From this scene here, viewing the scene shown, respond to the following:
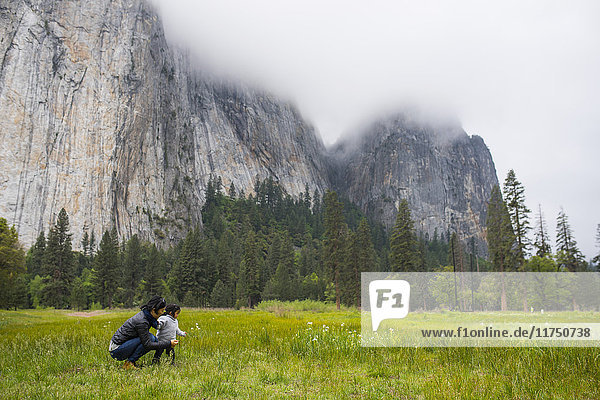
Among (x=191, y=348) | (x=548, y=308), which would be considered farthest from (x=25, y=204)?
(x=548, y=308)

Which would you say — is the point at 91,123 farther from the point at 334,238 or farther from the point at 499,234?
the point at 499,234

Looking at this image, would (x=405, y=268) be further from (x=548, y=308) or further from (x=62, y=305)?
(x=62, y=305)

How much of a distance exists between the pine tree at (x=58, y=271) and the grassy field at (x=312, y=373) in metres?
60.4

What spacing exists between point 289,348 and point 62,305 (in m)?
65.0

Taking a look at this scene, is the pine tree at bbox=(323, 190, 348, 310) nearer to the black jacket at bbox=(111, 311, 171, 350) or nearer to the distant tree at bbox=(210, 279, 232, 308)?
the distant tree at bbox=(210, 279, 232, 308)

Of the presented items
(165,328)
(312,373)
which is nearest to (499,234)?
(312,373)

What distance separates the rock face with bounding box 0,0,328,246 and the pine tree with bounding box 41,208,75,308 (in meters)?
23.2

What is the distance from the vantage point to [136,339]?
8156 millimetres

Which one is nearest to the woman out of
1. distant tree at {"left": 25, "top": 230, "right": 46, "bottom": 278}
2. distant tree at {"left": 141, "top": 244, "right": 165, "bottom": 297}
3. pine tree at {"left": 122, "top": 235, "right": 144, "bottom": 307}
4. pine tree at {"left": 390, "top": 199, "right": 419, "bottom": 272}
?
pine tree at {"left": 390, "top": 199, "right": 419, "bottom": 272}

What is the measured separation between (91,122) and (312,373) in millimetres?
105719

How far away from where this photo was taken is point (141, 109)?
105562 mm

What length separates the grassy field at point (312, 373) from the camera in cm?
604

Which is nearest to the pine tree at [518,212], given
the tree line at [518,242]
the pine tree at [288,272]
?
the tree line at [518,242]

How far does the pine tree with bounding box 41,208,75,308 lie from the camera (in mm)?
60500
